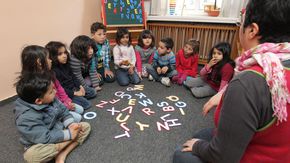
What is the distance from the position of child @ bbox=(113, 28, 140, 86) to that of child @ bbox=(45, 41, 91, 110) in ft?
1.96

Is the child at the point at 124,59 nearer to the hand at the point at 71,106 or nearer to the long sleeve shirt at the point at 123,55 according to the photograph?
the long sleeve shirt at the point at 123,55

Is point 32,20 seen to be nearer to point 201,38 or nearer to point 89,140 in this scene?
point 89,140

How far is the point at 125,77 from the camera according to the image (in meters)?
2.45

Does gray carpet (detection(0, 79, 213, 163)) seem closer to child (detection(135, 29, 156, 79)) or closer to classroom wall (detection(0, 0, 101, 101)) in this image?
classroom wall (detection(0, 0, 101, 101))

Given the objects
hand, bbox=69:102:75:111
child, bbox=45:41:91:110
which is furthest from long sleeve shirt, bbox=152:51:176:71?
hand, bbox=69:102:75:111

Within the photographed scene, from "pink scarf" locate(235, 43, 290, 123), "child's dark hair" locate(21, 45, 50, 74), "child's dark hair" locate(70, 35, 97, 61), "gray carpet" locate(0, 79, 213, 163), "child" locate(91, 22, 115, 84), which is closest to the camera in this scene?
"pink scarf" locate(235, 43, 290, 123)

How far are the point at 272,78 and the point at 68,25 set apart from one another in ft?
7.85

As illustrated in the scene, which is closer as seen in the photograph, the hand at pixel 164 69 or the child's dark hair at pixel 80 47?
the child's dark hair at pixel 80 47

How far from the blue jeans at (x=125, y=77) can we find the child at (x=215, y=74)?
65cm

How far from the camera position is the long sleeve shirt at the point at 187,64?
8.21 feet

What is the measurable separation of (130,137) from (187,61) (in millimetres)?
1401

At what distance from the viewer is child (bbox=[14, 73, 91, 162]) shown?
44.8 inches

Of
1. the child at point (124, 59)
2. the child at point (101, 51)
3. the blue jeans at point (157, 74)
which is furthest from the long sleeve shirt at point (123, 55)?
the blue jeans at point (157, 74)

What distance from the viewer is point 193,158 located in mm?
890
